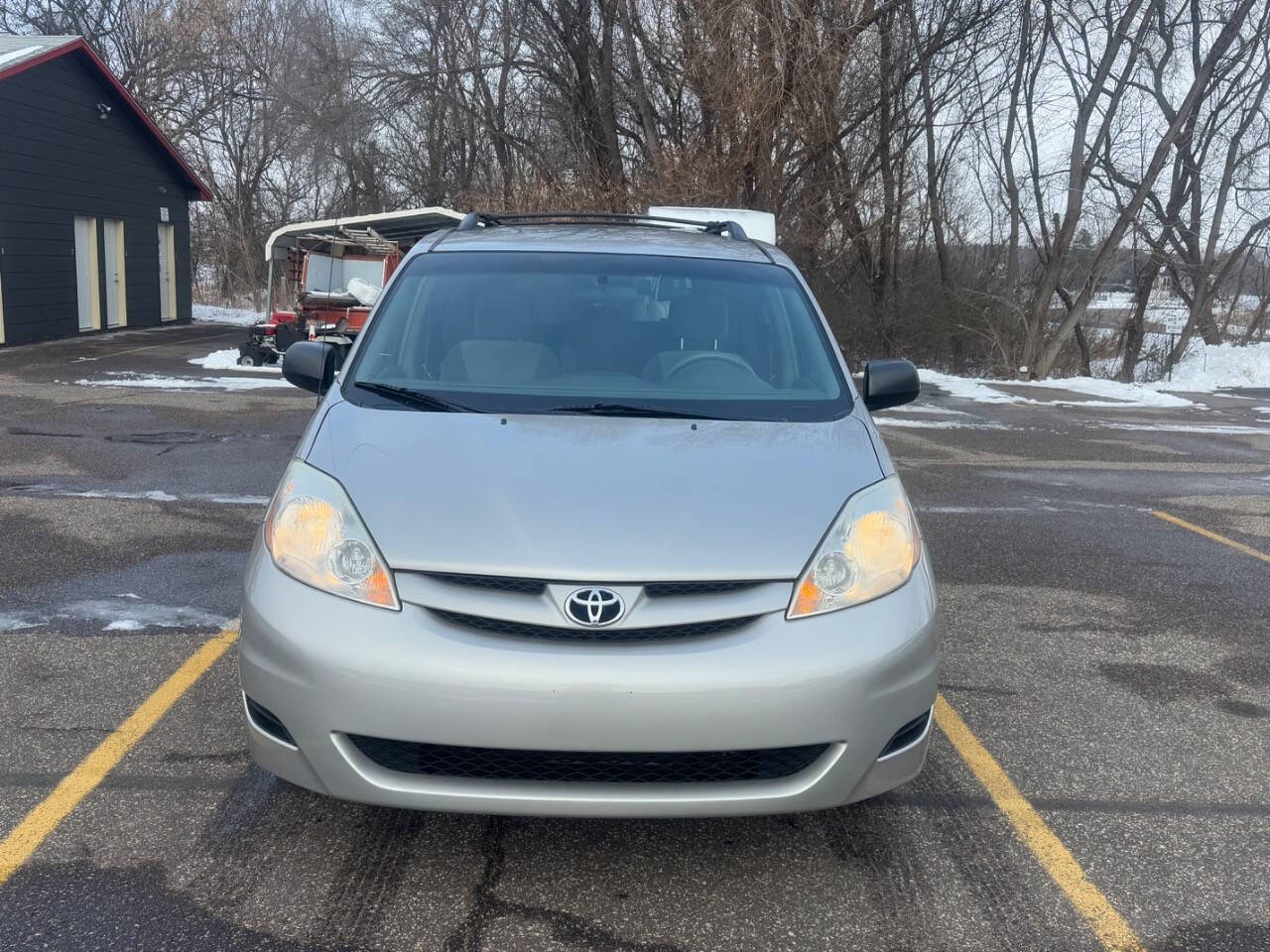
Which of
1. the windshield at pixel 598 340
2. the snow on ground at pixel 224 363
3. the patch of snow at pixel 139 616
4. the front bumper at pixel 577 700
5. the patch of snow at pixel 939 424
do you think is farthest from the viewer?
the snow on ground at pixel 224 363

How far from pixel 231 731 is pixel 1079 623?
386cm

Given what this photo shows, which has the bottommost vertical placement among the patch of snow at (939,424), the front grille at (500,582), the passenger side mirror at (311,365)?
the patch of snow at (939,424)

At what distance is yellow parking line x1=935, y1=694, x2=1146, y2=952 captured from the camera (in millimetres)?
2816

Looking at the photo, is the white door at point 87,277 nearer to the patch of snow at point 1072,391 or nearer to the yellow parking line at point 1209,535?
A: the patch of snow at point 1072,391

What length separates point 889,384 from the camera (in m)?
4.18

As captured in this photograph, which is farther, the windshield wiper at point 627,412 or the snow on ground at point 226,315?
the snow on ground at point 226,315

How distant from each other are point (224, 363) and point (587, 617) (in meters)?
16.0

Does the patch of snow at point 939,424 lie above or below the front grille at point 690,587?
below

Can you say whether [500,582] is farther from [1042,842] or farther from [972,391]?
Answer: [972,391]

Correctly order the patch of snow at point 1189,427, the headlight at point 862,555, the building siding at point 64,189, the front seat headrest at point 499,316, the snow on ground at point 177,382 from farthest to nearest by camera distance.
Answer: the building siding at point 64,189
the snow on ground at point 177,382
the patch of snow at point 1189,427
the front seat headrest at point 499,316
the headlight at point 862,555

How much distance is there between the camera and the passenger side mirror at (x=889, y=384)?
4.18 metres

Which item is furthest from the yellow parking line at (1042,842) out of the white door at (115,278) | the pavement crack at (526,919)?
the white door at (115,278)

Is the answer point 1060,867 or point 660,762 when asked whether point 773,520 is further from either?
point 1060,867

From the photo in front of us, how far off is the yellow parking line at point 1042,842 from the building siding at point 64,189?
63.6ft
